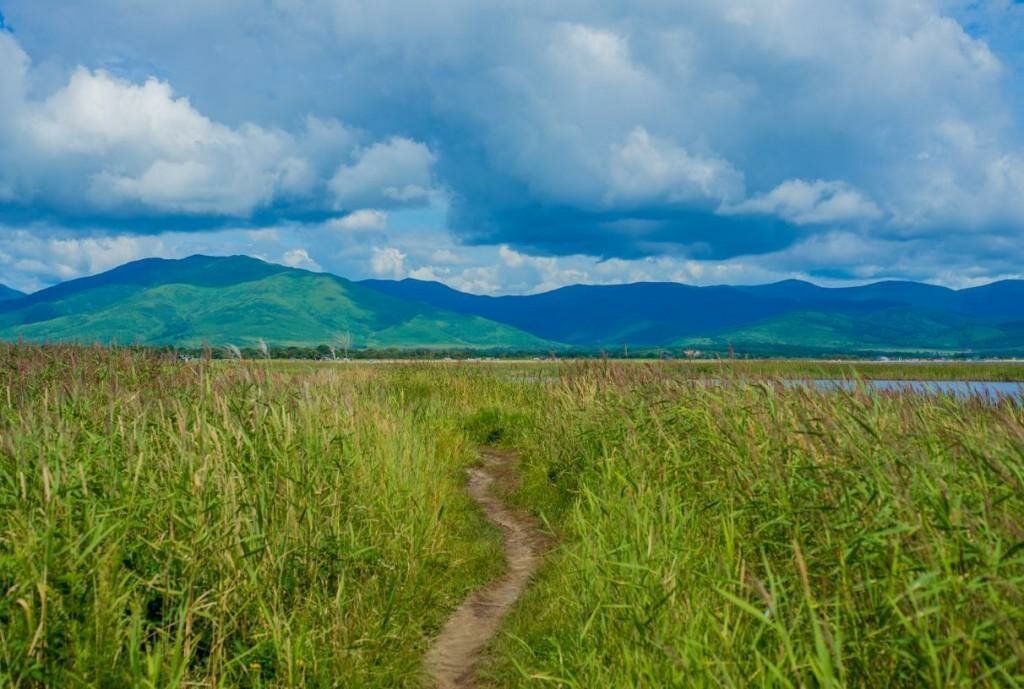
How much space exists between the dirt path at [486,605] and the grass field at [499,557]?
0.19 m

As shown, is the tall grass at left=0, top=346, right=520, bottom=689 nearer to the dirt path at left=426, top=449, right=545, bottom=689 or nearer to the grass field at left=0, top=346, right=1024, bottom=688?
the grass field at left=0, top=346, right=1024, bottom=688

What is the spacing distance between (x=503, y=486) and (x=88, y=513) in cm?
1035

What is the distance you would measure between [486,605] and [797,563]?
A: 514 cm

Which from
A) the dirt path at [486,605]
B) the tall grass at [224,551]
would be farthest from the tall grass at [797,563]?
the tall grass at [224,551]

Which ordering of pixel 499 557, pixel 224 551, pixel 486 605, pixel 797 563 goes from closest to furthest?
pixel 797 563
pixel 224 551
pixel 486 605
pixel 499 557

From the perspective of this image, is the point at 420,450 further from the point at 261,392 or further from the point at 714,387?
the point at 714,387

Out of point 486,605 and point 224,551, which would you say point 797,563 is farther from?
point 486,605

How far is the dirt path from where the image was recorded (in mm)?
7766

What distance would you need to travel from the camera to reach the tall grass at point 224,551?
226 inches

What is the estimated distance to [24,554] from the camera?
5.83 m

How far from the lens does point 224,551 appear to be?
661cm

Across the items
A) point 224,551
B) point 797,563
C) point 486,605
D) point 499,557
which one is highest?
point 797,563

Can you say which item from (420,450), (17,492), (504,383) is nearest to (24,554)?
(17,492)

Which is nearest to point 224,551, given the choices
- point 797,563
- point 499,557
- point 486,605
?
point 486,605
